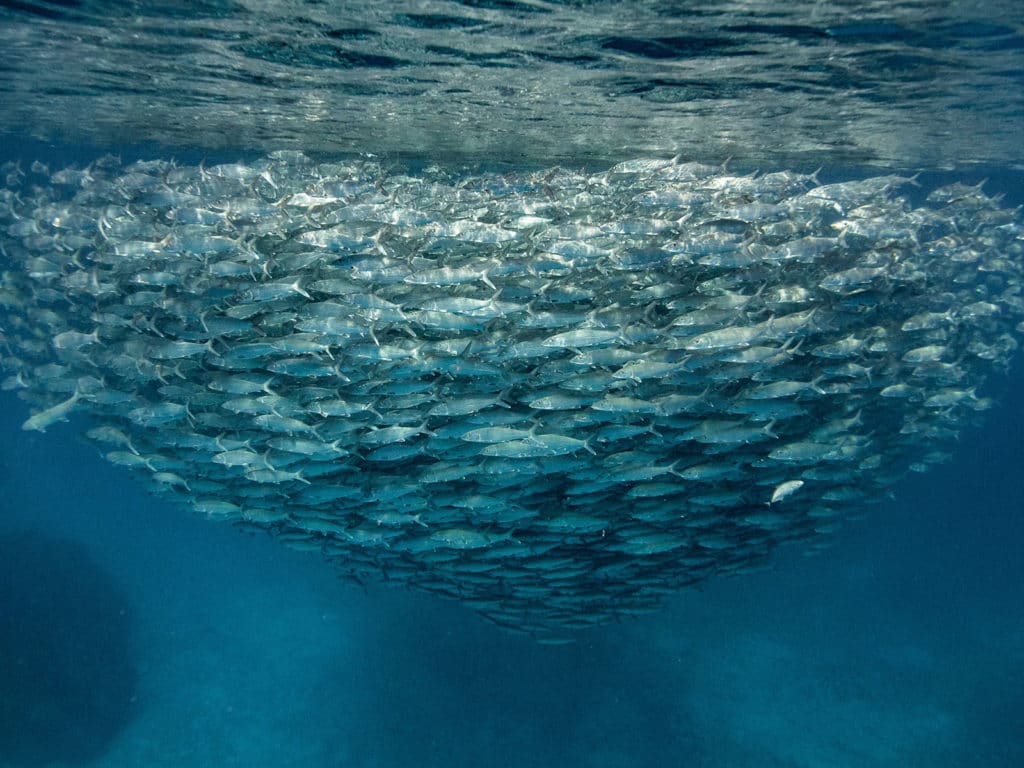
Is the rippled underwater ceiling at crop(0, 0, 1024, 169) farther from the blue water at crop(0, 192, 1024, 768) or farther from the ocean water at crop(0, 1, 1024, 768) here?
the blue water at crop(0, 192, 1024, 768)

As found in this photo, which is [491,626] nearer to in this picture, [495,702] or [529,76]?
[495,702]

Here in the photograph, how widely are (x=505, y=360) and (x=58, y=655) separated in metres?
16.2

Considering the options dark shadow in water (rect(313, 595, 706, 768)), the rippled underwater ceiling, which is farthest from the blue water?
the rippled underwater ceiling

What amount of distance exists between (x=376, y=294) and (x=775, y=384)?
459 cm

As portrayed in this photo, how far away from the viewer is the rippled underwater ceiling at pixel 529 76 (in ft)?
27.1

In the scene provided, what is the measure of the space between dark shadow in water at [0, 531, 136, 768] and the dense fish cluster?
31.5ft

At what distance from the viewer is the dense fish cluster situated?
723 centimetres

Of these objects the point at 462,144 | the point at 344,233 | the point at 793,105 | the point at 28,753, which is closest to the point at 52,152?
the point at 462,144

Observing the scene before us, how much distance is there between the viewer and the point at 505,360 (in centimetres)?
745

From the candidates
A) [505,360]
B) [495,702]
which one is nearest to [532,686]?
[495,702]

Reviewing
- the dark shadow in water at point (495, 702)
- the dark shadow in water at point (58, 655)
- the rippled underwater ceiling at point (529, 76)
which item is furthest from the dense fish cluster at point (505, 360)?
the dark shadow in water at point (58, 655)

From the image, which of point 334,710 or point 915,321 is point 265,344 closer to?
point 915,321

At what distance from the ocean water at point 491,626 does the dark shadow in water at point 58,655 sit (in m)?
0.07

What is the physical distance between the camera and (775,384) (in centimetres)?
733
